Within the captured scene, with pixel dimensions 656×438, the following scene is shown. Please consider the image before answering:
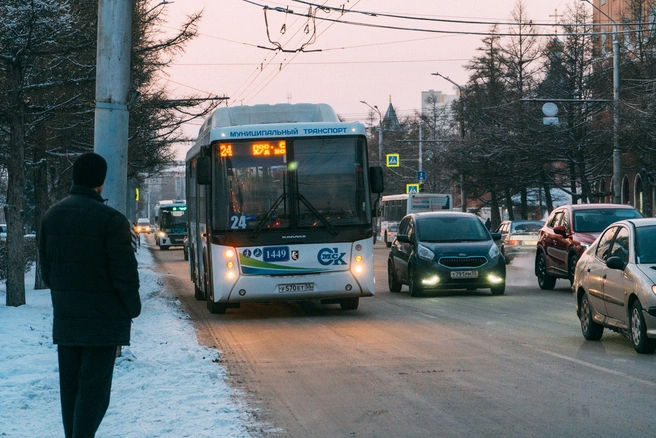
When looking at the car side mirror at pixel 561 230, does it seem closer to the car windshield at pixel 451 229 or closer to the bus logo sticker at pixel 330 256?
the car windshield at pixel 451 229

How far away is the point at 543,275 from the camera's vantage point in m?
23.9

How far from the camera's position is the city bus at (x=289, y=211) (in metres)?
16.5

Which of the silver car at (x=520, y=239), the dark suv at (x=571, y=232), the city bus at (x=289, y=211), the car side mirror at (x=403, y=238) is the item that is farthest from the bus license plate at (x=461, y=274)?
the silver car at (x=520, y=239)

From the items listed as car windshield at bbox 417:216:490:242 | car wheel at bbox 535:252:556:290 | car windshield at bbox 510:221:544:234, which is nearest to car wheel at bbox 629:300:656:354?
car windshield at bbox 417:216:490:242

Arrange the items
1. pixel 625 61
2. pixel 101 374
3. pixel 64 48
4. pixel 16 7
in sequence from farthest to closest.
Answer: pixel 625 61 < pixel 64 48 < pixel 16 7 < pixel 101 374

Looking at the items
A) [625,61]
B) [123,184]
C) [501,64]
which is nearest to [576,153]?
[625,61]

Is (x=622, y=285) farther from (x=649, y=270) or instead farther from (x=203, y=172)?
(x=203, y=172)

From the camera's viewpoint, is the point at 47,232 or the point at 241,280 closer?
the point at 47,232

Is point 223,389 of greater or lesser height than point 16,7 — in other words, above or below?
below

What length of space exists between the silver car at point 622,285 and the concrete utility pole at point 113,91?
5395 mm

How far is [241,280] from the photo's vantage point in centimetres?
1648

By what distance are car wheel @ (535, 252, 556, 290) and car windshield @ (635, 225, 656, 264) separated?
11046mm

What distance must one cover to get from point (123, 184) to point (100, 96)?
0.91 m

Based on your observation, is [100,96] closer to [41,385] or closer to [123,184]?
[123,184]
